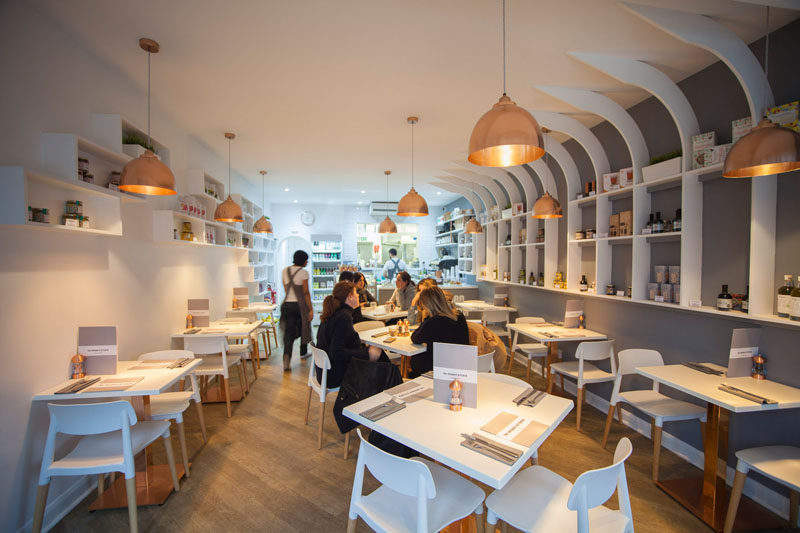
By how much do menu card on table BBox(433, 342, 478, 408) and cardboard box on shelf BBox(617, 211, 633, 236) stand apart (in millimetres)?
2737

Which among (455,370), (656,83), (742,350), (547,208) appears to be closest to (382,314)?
(547,208)

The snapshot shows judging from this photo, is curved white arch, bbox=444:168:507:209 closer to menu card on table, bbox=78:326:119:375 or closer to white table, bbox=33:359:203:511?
white table, bbox=33:359:203:511

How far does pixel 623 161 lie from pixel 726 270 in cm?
162

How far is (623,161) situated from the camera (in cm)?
391

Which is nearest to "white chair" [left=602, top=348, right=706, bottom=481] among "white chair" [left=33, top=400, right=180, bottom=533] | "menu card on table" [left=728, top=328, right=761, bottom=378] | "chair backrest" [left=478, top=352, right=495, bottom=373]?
"menu card on table" [left=728, top=328, right=761, bottom=378]

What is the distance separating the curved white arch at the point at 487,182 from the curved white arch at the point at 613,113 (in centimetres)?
300

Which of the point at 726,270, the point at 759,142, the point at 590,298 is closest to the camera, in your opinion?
the point at 759,142

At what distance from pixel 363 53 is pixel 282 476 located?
3357mm

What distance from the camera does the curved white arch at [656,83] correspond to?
2.80m

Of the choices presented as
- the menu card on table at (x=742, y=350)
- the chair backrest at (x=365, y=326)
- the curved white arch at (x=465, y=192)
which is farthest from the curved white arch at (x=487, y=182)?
the menu card on table at (x=742, y=350)

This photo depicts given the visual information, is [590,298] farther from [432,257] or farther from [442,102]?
[432,257]

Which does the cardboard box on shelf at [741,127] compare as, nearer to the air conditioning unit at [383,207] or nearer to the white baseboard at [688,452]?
the white baseboard at [688,452]

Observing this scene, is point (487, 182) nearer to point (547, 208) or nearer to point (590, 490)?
point (547, 208)

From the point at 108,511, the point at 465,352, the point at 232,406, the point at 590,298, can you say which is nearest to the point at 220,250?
the point at 232,406
